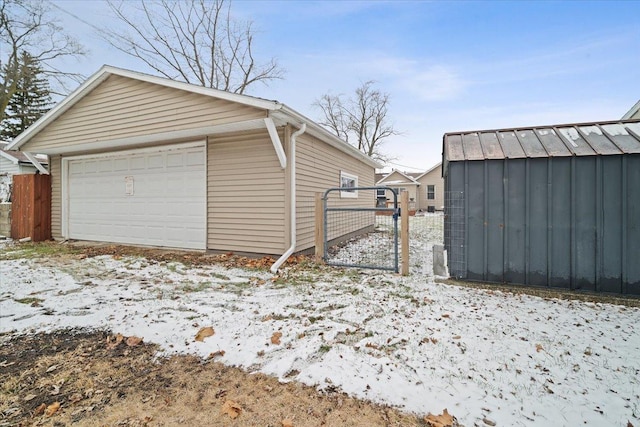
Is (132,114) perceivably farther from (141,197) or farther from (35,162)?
(35,162)

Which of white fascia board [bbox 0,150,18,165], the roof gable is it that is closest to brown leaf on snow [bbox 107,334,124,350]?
the roof gable

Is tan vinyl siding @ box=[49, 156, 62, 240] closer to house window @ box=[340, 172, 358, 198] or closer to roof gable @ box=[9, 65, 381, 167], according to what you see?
roof gable @ box=[9, 65, 381, 167]

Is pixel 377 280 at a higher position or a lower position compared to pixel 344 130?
lower

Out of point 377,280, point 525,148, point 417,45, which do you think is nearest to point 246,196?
point 377,280

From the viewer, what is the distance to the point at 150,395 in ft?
6.45

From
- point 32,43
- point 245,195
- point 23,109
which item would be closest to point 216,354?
point 245,195

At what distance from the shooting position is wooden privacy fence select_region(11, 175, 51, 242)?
8781 millimetres

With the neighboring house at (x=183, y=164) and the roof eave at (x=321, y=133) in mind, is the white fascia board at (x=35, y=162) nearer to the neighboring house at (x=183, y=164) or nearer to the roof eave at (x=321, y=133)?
the neighboring house at (x=183, y=164)

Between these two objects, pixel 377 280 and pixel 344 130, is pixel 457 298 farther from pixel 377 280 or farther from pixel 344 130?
pixel 344 130

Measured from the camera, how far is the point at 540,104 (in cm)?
1216

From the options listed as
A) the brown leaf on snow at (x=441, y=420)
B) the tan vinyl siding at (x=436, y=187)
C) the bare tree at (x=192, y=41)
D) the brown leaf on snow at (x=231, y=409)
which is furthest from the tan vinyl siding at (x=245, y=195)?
the tan vinyl siding at (x=436, y=187)

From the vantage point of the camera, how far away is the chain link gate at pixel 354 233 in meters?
5.08

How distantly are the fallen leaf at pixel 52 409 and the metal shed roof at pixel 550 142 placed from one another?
4865 millimetres

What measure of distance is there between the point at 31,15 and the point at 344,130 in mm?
23678
